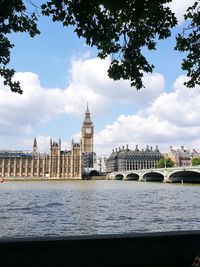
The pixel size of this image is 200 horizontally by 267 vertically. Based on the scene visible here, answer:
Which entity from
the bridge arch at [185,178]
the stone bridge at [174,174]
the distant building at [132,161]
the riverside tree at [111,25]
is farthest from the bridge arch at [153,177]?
the riverside tree at [111,25]

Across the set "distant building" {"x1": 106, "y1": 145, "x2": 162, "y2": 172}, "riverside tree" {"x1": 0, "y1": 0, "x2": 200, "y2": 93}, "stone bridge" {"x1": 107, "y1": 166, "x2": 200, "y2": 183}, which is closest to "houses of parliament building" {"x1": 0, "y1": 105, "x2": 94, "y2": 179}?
"distant building" {"x1": 106, "y1": 145, "x2": 162, "y2": 172}

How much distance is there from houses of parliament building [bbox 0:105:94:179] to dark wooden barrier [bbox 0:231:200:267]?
161 m

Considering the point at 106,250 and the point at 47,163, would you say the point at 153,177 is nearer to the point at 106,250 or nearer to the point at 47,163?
the point at 47,163

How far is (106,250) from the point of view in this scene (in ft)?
21.3

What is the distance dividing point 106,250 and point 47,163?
170 m

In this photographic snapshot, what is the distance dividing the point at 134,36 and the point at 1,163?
169 metres

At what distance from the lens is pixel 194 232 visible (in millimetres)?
6949

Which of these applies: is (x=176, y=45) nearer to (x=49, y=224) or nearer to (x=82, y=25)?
(x=82, y=25)

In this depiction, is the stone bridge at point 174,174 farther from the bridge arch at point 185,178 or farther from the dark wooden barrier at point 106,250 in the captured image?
the dark wooden barrier at point 106,250

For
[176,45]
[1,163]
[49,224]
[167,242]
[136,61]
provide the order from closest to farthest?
[167,242]
[136,61]
[176,45]
[49,224]
[1,163]

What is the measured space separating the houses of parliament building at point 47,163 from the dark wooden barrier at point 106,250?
530 ft

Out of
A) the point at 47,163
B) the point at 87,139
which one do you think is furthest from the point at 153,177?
the point at 87,139

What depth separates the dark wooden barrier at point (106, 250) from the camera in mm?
6184

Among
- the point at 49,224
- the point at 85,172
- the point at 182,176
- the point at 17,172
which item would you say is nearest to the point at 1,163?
the point at 17,172
